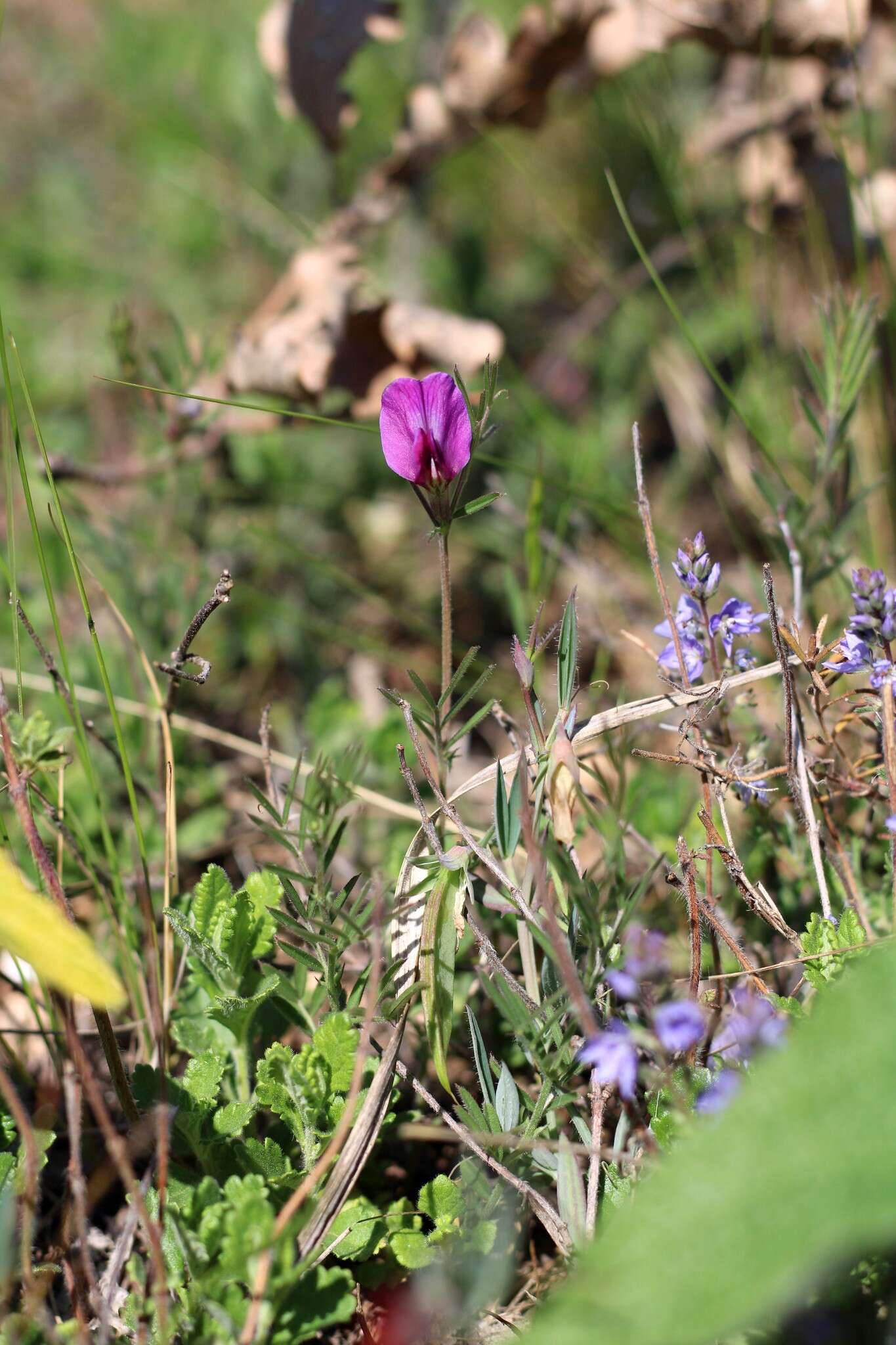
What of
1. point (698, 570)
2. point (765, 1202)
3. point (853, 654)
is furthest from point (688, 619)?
point (765, 1202)

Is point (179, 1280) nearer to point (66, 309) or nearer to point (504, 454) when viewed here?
point (504, 454)

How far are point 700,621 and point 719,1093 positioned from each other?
626 mm

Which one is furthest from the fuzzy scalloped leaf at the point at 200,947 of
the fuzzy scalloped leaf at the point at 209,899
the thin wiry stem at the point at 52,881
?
the thin wiry stem at the point at 52,881

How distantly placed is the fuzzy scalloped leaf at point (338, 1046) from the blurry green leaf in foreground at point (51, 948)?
0.32 meters

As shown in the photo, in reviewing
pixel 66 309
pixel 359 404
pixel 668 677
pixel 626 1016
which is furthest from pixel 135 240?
pixel 626 1016

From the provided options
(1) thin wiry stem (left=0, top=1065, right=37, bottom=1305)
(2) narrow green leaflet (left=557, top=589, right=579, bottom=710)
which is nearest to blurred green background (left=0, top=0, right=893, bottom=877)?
(2) narrow green leaflet (left=557, top=589, right=579, bottom=710)

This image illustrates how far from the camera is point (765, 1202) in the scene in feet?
2.84

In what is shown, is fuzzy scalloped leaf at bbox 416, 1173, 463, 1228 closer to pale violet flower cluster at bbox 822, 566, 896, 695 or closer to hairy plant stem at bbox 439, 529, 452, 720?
hairy plant stem at bbox 439, 529, 452, 720

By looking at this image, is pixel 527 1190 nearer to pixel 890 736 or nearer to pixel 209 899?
pixel 209 899

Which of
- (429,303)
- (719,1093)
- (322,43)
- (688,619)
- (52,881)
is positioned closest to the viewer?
(719,1093)

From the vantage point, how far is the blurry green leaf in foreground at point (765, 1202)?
2.72 feet

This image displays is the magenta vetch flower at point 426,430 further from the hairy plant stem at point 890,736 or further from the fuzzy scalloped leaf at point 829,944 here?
the fuzzy scalloped leaf at point 829,944

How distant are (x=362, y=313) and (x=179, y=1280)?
1844 mm

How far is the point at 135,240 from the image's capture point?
3.84m
